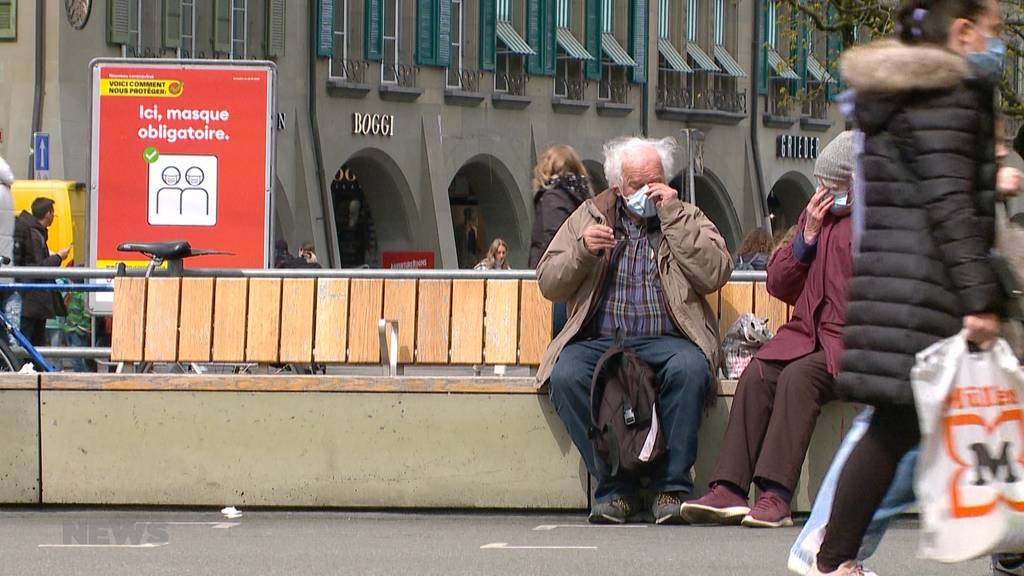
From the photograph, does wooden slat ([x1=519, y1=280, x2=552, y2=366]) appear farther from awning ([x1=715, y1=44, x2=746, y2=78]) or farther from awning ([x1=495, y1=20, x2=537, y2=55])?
awning ([x1=715, y1=44, x2=746, y2=78])

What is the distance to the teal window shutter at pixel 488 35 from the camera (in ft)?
154

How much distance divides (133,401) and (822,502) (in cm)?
416

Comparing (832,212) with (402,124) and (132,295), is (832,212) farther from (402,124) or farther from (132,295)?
(402,124)

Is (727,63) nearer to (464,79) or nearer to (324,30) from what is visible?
(464,79)

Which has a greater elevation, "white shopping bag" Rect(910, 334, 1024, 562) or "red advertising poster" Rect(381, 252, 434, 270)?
"red advertising poster" Rect(381, 252, 434, 270)

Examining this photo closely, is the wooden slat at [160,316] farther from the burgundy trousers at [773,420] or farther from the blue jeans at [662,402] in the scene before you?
the burgundy trousers at [773,420]

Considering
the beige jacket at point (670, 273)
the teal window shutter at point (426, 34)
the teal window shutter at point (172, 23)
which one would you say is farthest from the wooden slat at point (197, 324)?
the teal window shutter at point (426, 34)

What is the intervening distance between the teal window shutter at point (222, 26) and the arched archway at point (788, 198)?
22.8m

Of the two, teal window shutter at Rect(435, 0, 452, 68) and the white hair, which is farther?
teal window shutter at Rect(435, 0, 452, 68)

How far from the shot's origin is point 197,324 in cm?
1023

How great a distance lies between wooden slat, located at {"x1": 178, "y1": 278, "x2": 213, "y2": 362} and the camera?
10.2 m

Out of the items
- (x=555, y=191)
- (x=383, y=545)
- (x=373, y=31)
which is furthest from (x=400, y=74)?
(x=383, y=545)

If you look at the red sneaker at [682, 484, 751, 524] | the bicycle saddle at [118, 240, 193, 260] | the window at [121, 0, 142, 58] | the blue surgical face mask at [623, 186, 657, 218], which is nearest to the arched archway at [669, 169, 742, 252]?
the window at [121, 0, 142, 58]

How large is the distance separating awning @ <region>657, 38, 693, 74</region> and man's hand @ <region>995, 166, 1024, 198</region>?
4837 cm
